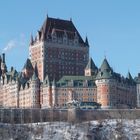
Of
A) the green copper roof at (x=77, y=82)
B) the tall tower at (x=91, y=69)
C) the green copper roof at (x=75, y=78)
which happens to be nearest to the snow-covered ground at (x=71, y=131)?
the green copper roof at (x=77, y=82)

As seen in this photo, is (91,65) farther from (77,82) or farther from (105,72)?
(105,72)

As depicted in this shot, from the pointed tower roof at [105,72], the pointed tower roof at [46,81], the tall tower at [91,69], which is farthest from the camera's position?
the tall tower at [91,69]

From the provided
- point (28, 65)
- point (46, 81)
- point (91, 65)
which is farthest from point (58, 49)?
point (46, 81)

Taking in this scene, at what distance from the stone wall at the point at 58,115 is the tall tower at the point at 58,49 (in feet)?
127

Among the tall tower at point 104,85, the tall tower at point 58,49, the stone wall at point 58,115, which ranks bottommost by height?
the stone wall at point 58,115

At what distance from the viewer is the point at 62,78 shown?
185m

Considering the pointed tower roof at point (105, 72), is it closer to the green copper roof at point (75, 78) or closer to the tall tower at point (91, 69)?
the green copper roof at point (75, 78)

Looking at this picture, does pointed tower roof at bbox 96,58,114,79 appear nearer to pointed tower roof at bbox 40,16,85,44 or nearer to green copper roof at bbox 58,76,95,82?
green copper roof at bbox 58,76,95,82

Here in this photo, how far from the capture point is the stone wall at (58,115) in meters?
144

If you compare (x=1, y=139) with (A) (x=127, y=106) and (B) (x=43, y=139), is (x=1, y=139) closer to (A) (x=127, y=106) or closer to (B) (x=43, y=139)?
(B) (x=43, y=139)

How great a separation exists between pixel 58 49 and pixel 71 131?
196ft

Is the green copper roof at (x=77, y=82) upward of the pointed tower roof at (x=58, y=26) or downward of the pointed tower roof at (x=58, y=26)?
downward

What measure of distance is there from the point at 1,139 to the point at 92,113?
1042 inches

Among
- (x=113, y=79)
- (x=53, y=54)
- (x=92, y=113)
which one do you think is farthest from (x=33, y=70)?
(x=92, y=113)
